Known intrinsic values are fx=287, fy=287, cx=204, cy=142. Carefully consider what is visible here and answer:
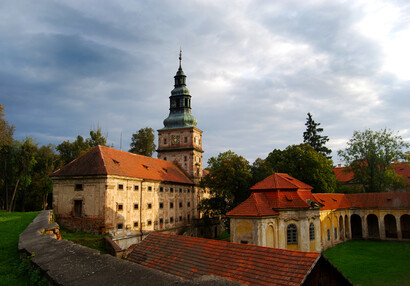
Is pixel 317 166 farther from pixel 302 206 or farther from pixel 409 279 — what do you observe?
pixel 409 279

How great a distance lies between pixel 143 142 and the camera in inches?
2383

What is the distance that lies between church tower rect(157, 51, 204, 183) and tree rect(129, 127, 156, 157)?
28.4 feet

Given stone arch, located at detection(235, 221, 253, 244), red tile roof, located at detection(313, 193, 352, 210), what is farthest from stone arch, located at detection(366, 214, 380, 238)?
stone arch, located at detection(235, 221, 253, 244)

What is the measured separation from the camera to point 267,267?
35.4 ft

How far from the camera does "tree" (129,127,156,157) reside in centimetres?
6041

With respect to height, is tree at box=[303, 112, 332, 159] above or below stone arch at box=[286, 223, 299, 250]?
above

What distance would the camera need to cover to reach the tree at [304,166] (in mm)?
41344

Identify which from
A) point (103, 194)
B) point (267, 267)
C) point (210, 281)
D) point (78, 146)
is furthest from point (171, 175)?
point (210, 281)

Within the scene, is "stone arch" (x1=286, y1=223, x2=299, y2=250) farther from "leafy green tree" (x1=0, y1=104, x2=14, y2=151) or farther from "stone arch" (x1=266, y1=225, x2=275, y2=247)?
"leafy green tree" (x1=0, y1=104, x2=14, y2=151)

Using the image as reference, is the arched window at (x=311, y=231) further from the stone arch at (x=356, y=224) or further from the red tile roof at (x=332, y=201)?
the stone arch at (x=356, y=224)

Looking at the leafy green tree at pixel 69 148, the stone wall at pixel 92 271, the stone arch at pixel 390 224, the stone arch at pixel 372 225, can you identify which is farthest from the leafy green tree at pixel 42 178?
the stone arch at pixel 390 224

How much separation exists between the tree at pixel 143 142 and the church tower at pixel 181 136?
28.4 feet

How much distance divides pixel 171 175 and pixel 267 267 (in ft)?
111

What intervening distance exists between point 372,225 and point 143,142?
4401 centimetres
